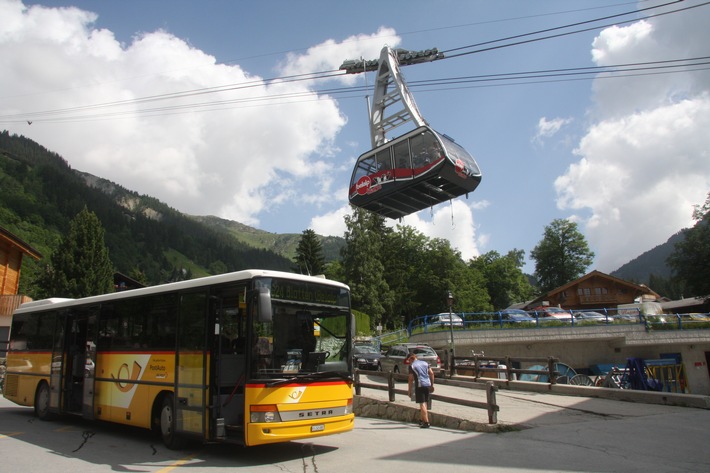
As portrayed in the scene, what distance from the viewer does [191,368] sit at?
331 inches

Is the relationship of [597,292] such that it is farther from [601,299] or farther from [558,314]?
[558,314]

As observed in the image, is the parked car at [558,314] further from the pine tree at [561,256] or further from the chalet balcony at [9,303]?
the pine tree at [561,256]

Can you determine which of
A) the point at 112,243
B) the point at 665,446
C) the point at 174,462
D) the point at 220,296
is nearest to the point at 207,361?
the point at 220,296

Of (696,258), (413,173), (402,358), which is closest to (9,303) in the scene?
(402,358)

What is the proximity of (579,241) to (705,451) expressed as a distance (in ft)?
260

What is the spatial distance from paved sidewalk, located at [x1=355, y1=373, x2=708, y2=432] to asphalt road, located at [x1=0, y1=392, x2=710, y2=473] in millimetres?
349

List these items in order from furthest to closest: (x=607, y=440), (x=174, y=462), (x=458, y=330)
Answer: (x=458, y=330)
(x=607, y=440)
(x=174, y=462)

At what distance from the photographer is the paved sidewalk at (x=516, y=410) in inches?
428

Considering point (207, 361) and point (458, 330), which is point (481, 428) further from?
point (458, 330)

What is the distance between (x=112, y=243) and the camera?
130 meters

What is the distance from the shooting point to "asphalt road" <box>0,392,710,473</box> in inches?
290

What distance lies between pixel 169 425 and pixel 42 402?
6.64m

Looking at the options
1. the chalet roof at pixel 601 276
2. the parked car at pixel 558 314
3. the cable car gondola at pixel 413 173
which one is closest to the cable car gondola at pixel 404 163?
the cable car gondola at pixel 413 173

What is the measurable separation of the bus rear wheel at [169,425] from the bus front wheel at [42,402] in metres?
5.84
